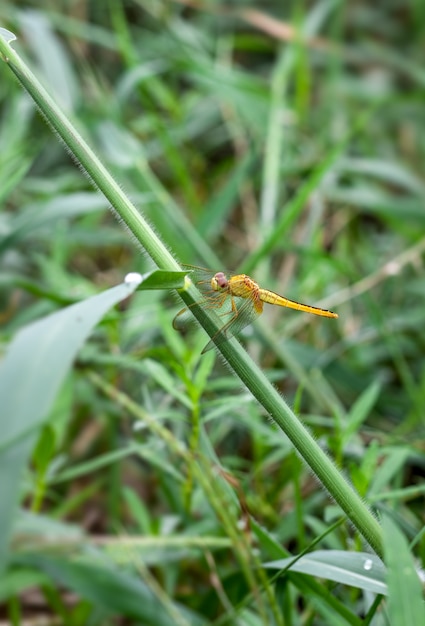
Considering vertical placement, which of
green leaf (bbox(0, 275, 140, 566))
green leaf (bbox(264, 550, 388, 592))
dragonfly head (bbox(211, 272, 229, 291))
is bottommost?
green leaf (bbox(264, 550, 388, 592))

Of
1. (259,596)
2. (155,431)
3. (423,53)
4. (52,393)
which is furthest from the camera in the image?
(423,53)

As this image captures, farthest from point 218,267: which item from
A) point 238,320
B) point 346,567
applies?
point 346,567

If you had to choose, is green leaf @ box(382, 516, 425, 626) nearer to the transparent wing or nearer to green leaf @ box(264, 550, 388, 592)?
green leaf @ box(264, 550, 388, 592)

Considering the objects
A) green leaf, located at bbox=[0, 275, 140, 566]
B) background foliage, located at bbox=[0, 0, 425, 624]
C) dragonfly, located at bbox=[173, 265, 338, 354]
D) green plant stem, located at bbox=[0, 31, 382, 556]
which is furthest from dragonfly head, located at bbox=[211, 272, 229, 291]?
green leaf, located at bbox=[0, 275, 140, 566]

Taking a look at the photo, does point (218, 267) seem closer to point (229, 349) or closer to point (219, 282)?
point (219, 282)

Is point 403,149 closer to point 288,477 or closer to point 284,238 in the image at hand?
point 284,238

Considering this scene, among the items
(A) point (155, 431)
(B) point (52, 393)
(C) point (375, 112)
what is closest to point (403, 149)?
(C) point (375, 112)

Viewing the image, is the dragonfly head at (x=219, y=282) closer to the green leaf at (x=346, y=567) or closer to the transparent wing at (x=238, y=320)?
the transparent wing at (x=238, y=320)
